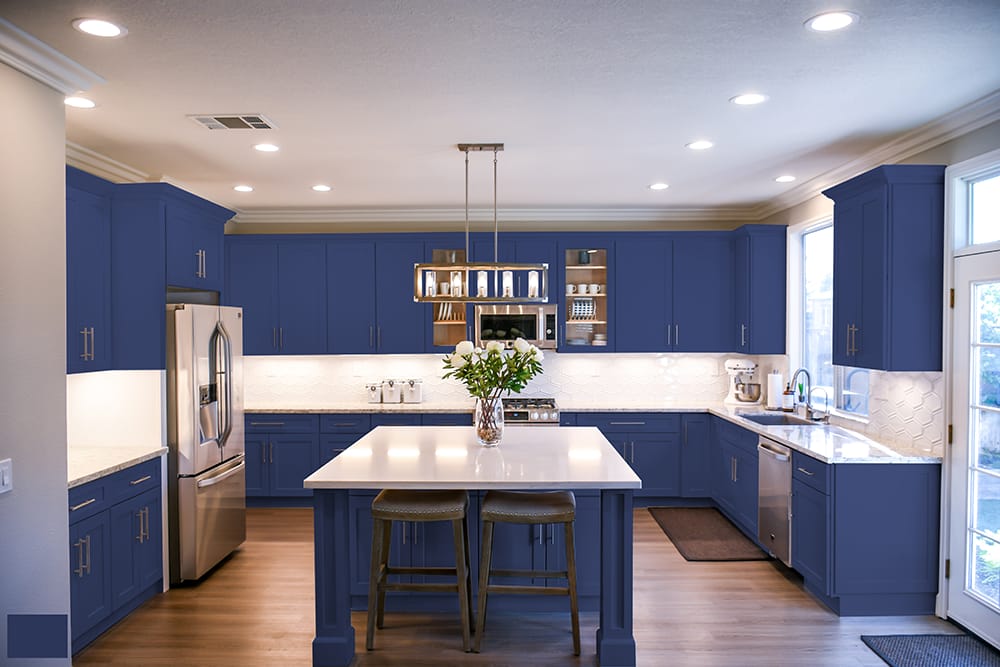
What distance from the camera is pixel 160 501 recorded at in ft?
13.6

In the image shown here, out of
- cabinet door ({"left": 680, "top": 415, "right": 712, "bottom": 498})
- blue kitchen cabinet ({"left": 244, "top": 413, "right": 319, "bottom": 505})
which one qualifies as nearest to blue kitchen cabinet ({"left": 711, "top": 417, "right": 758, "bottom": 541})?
cabinet door ({"left": 680, "top": 415, "right": 712, "bottom": 498})

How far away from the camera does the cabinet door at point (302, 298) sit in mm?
6504

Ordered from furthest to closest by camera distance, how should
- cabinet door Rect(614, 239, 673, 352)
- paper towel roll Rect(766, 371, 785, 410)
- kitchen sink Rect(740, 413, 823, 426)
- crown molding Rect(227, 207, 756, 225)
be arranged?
crown molding Rect(227, 207, 756, 225) < cabinet door Rect(614, 239, 673, 352) < paper towel roll Rect(766, 371, 785, 410) < kitchen sink Rect(740, 413, 823, 426)

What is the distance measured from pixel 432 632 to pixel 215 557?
5.74 feet

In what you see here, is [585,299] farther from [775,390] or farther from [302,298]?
[302,298]

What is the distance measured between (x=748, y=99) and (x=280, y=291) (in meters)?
4.56

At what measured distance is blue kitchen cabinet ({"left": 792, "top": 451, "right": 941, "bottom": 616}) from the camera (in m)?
3.79

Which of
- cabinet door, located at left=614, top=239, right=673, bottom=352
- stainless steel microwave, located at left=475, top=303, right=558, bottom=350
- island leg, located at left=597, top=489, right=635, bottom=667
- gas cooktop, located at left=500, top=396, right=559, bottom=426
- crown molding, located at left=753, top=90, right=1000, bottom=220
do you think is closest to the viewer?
island leg, located at left=597, top=489, right=635, bottom=667

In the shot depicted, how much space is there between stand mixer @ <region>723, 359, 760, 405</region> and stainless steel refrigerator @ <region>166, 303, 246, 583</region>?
14.1 feet

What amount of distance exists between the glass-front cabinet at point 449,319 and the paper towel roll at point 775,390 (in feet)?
8.73

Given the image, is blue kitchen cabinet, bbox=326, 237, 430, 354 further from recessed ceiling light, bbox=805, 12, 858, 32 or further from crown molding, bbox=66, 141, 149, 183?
recessed ceiling light, bbox=805, 12, 858, 32

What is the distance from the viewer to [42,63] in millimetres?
2754

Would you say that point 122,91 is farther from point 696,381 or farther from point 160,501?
point 696,381

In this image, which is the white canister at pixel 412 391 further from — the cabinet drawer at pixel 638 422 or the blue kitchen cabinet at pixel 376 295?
the cabinet drawer at pixel 638 422
